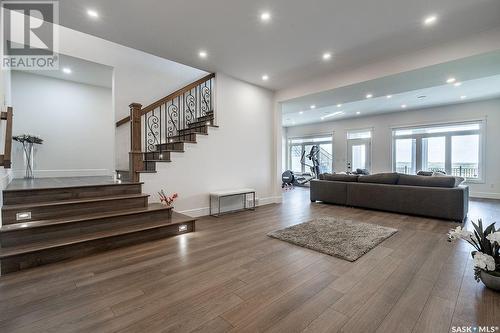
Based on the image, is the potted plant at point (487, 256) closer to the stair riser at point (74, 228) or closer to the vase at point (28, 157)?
the stair riser at point (74, 228)

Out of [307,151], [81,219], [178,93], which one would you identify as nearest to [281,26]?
[178,93]

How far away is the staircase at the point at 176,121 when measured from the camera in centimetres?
460

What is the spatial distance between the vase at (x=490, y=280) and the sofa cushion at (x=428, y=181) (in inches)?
117

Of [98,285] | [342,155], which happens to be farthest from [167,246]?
[342,155]

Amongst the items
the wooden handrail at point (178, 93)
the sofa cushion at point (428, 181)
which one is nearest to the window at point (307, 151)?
the sofa cushion at point (428, 181)

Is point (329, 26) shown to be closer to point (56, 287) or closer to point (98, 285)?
point (98, 285)

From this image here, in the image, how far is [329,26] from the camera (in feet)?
10.5

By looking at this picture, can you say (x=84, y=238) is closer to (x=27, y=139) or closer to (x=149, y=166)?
(x=149, y=166)

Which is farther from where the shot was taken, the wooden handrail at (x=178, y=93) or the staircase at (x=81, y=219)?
the wooden handrail at (x=178, y=93)

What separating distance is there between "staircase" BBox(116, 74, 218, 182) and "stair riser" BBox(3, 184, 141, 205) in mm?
687

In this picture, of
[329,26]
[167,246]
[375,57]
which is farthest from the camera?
[375,57]

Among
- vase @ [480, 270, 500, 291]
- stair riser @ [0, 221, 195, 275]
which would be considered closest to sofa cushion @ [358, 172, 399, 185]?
vase @ [480, 270, 500, 291]

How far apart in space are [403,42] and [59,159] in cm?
757

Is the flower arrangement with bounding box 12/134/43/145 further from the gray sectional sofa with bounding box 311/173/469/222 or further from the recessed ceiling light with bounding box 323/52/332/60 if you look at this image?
the gray sectional sofa with bounding box 311/173/469/222
